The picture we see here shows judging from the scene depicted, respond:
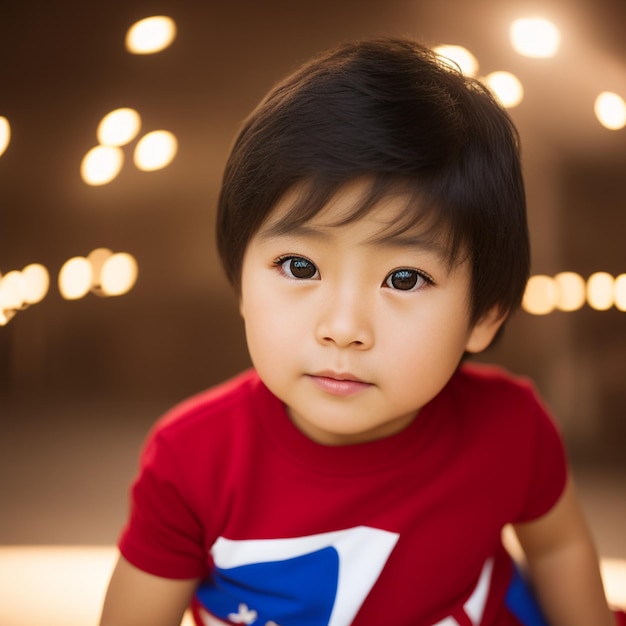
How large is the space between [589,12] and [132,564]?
123cm

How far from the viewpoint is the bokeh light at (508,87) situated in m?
1.67

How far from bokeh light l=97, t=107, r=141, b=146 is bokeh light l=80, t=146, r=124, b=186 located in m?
0.02

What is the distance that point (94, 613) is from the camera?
1.21m

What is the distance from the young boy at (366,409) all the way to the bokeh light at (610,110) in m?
0.71

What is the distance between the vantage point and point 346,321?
772mm

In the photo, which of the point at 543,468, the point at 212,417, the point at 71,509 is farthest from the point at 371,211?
the point at 71,509

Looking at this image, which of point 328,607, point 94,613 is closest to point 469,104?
point 328,607

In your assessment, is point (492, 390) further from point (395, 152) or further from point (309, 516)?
point (395, 152)

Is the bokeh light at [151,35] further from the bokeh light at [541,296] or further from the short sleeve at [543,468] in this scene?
the short sleeve at [543,468]

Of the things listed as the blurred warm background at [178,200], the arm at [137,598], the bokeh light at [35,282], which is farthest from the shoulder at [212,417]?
the bokeh light at [35,282]

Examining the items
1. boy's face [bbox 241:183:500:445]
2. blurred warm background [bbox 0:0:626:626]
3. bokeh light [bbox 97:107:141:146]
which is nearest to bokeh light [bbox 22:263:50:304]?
blurred warm background [bbox 0:0:626:626]

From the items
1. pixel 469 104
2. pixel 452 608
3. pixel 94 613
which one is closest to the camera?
pixel 469 104

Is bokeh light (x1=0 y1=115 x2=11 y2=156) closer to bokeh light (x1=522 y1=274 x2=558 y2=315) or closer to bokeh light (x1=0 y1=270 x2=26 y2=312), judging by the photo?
bokeh light (x1=0 y1=270 x2=26 y2=312)

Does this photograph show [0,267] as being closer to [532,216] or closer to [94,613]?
[94,613]
